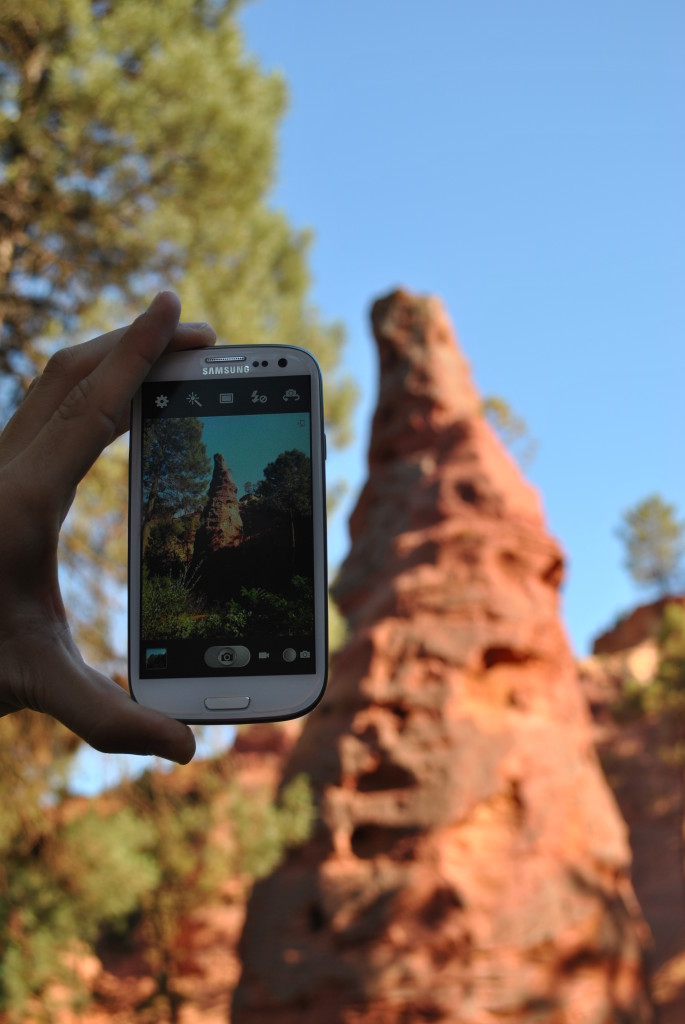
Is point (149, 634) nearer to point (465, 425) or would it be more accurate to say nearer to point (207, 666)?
point (207, 666)

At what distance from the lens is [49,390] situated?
151 centimetres

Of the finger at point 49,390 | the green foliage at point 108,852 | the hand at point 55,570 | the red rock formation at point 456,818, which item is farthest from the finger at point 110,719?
the red rock formation at point 456,818

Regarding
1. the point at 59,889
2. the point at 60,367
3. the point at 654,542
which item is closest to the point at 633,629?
the point at 654,542

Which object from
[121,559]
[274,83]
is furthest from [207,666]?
[274,83]

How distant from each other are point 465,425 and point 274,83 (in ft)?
22.0

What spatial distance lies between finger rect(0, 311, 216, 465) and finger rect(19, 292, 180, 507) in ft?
0.13

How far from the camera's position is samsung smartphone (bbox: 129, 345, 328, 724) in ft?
5.63

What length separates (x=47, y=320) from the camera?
7.58 metres

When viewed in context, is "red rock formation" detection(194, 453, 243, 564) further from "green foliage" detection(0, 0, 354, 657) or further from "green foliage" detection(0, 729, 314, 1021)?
"green foliage" detection(0, 729, 314, 1021)

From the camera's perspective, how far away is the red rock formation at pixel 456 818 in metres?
10.7

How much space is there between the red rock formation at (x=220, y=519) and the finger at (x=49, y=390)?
38 centimetres

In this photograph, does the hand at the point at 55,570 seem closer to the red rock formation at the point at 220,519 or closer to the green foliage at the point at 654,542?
the red rock formation at the point at 220,519

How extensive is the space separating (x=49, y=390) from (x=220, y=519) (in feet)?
1.44

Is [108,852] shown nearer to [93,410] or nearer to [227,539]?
[227,539]
